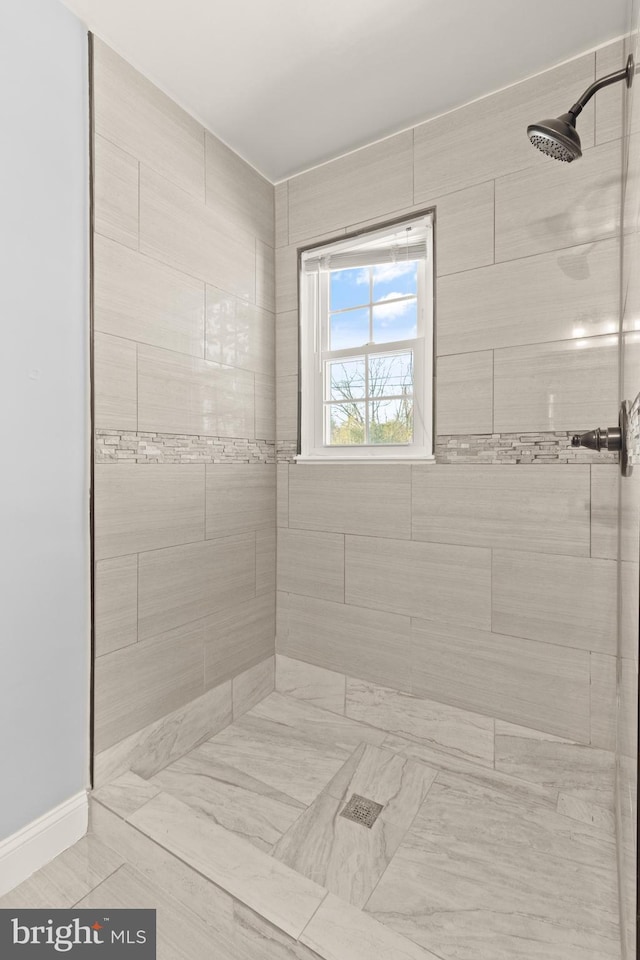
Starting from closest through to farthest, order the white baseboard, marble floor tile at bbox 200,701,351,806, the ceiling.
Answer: the white baseboard, the ceiling, marble floor tile at bbox 200,701,351,806

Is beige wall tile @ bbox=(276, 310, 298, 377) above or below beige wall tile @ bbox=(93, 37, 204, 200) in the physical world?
below

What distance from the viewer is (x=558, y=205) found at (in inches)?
69.1

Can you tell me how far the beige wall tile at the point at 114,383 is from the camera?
165cm

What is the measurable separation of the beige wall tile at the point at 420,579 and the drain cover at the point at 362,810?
71cm

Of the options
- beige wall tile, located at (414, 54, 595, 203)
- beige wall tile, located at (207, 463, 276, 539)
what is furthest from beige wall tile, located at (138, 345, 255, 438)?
beige wall tile, located at (414, 54, 595, 203)

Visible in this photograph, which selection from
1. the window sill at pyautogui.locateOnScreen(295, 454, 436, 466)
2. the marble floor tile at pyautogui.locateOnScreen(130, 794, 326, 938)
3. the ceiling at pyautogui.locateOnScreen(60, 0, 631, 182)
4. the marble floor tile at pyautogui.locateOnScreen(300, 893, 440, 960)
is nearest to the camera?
the marble floor tile at pyautogui.locateOnScreen(300, 893, 440, 960)

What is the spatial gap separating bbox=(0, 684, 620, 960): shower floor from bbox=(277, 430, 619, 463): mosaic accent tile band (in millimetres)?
1023

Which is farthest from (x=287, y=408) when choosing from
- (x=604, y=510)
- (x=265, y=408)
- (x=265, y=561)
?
(x=604, y=510)

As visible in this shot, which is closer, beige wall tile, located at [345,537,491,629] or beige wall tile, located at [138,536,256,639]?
beige wall tile, located at [138,536,256,639]

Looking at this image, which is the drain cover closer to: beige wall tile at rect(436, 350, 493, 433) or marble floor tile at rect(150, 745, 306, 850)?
marble floor tile at rect(150, 745, 306, 850)

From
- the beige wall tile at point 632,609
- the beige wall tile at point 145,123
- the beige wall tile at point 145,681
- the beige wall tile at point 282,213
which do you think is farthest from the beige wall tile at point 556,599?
the beige wall tile at point 145,123

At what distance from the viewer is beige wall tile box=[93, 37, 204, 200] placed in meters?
1.67

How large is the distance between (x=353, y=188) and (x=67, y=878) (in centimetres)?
276

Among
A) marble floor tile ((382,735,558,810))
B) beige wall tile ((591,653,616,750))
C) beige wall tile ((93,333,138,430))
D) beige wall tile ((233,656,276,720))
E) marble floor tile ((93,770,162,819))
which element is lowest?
marble floor tile ((382,735,558,810))
